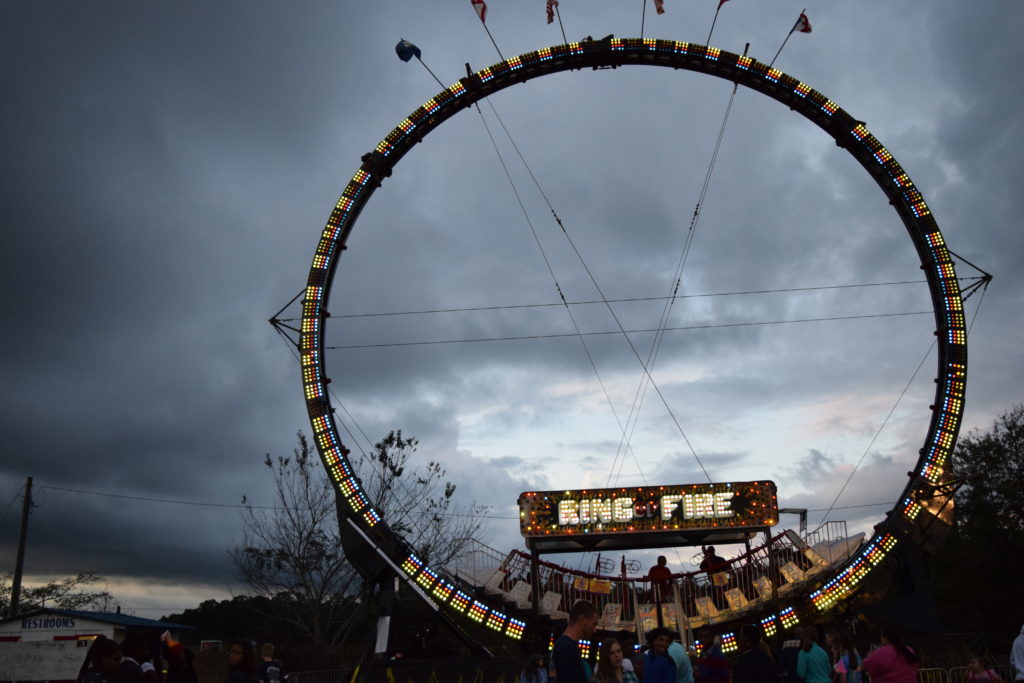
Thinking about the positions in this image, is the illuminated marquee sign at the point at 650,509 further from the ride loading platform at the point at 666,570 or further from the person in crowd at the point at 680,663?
the person in crowd at the point at 680,663

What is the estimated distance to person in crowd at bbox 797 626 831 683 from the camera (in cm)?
1008

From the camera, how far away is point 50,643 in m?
22.9

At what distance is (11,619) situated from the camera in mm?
23625

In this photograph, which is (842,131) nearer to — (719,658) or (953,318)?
(953,318)

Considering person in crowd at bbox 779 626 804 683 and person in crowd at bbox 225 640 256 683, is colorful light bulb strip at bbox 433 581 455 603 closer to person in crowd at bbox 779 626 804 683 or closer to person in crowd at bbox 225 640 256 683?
person in crowd at bbox 779 626 804 683

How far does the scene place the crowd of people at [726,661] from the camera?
6.22 meters

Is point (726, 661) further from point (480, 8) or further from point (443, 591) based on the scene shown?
point (480, 8)

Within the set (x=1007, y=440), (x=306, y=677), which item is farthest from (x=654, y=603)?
(x=1007, y=440)

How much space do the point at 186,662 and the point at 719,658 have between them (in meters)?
6.03

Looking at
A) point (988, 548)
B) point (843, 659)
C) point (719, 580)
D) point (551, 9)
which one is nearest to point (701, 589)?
point (719, 580)

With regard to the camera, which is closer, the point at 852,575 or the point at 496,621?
the point at 852,575

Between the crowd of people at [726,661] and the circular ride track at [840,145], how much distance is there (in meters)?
9.21

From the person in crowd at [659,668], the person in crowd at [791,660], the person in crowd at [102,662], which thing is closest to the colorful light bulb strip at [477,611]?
the person in crowd at [791,660]

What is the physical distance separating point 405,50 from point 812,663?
1905 centimetres
